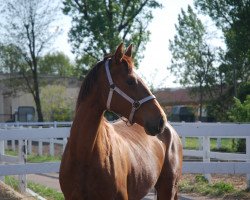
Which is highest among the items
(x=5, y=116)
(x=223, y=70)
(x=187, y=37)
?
(x=187, y=37)

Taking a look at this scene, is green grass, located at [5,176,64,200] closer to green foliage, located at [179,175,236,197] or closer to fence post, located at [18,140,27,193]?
fence post, located at [18,140,27,193]

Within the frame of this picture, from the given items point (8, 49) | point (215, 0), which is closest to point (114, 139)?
point (215, 0)

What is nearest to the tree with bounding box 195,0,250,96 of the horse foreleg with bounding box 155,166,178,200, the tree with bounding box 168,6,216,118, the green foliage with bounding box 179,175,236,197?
the tree with bounding box 168,6,216,118

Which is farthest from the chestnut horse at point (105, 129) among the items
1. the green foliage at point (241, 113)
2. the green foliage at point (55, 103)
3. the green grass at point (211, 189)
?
the green foliage at point (55, 103)

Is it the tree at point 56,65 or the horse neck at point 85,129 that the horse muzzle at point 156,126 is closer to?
the horse neck at point 85,129

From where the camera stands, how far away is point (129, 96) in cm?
448

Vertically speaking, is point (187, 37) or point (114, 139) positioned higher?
point (187, 37)

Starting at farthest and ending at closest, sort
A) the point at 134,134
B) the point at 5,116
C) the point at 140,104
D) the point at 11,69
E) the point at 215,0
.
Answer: the point at 5,116
the point at 11,69
the point at 215,0
the point at 134,134
the point at 140,104

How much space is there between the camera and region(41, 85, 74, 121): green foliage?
46.6m

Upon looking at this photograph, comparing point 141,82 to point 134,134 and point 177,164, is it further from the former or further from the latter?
point 177,164

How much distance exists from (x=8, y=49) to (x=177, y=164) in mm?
37794

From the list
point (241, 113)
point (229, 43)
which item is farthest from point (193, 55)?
point (241, 113)

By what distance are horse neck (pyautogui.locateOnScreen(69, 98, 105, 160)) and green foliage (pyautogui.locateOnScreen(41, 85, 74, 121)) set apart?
41.2 meters

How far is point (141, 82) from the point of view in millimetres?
4527
